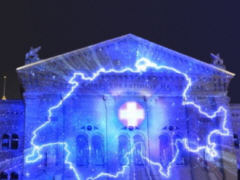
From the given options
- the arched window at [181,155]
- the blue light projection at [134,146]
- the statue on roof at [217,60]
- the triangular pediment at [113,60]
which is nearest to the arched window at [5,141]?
the blue light projection at [134,146]

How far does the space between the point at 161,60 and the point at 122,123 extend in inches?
199

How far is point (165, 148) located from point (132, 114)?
3.10 metres

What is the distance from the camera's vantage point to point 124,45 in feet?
89.2

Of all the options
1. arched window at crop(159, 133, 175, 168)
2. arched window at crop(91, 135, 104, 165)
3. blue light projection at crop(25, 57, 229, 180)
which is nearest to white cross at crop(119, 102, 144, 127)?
blue light projection at crop(25, 57, 229, 180)

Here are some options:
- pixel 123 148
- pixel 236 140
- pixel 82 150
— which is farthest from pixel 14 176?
pixel 236 140

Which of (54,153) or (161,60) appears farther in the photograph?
(161,60)

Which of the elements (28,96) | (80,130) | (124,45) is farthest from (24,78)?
(124,45)

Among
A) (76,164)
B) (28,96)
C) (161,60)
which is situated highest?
(161,60)

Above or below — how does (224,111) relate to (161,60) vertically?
below

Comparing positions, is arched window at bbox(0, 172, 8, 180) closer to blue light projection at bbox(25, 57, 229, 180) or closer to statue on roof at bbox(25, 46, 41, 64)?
blue light projection at bbox(25, 57, 229, 180)

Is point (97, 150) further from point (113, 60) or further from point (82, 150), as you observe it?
point (113, 60)

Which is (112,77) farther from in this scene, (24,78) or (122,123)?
(24,78)

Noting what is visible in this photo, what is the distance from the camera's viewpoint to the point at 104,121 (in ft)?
85.9

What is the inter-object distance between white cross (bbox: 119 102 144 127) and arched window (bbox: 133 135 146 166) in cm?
92
